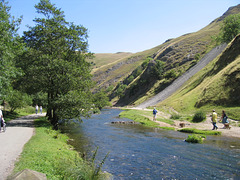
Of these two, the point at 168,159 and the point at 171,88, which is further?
the point at 171,88

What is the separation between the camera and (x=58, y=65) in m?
23.3

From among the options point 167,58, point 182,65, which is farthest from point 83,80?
point 167,58

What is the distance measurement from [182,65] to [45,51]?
350 ft

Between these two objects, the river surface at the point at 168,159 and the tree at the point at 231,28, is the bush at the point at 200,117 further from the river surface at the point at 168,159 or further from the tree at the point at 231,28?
the tree at the point at 231,28

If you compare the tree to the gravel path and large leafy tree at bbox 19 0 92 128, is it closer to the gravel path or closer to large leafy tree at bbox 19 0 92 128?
the gravel path

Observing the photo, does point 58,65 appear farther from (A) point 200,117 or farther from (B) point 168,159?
(A) point 200,117

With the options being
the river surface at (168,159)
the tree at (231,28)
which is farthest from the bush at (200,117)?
the tree at (231,28)

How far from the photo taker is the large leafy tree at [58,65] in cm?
2325

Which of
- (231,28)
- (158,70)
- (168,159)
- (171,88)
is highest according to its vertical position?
(231,28)

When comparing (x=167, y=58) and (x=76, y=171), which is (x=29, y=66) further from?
(x=167, y=58)

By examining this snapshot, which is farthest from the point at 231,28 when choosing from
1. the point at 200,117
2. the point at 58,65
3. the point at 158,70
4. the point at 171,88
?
the point at 58,65

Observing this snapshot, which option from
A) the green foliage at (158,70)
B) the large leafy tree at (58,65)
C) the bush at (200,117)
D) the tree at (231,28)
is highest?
the tree at (231,28)

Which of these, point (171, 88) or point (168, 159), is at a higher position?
point (171, 88)

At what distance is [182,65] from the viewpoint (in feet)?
395
